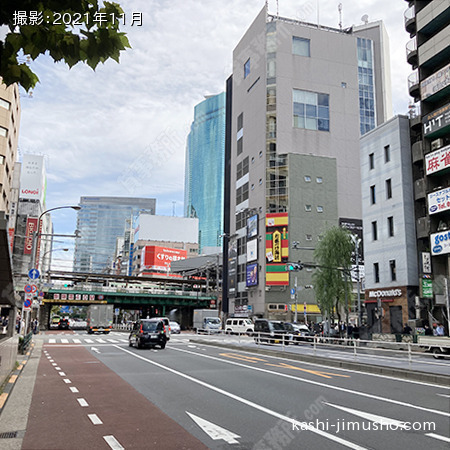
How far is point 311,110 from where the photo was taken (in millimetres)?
74938

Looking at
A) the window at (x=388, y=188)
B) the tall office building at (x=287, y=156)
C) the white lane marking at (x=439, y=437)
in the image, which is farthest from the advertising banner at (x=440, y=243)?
the tall office building at (x=287, y=156)

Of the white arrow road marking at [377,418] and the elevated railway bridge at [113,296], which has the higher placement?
the elevated railway bridge at [113,296]

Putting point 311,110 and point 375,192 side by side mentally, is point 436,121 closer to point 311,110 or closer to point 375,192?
point 375,192

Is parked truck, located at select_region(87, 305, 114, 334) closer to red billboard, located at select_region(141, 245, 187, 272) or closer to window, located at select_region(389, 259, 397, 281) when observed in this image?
window, located at select_region(389, 259, 397, 281)

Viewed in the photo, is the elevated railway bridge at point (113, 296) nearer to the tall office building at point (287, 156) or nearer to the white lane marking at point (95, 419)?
the tall office building at point (287, 156)

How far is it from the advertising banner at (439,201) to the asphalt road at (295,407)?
71.7 ft

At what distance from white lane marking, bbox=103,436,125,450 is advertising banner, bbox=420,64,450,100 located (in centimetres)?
3607

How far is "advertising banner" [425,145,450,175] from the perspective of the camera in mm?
34688

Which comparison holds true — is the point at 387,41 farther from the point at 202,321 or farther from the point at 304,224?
the point at 202,321

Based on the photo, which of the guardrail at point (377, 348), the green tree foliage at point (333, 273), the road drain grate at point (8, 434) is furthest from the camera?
the green tree foliage at point (333, 273)

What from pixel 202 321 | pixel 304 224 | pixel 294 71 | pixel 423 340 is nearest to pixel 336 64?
pixel 294 71

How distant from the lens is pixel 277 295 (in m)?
66.3

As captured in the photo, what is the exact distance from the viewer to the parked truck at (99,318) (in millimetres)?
54188

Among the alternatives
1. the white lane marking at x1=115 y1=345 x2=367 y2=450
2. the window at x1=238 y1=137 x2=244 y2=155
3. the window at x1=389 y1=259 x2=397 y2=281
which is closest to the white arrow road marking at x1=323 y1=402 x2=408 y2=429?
the white lane marking at x1=115 y1=345 x2=367 y2=450
